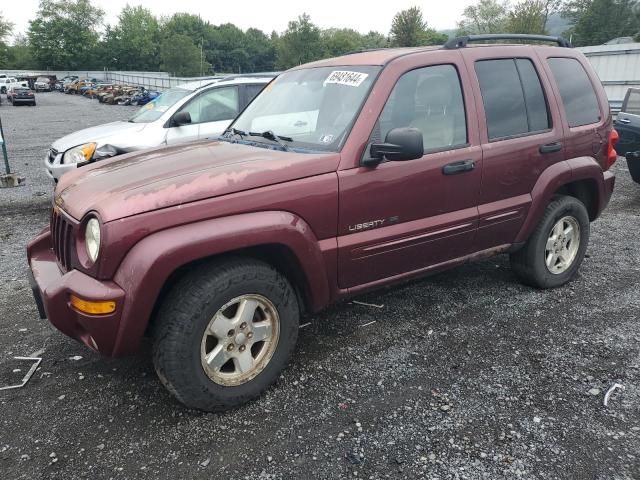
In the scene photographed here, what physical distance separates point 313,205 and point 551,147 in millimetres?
2164

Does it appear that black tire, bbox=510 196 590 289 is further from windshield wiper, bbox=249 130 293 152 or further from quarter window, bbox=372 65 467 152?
windshield wiper, bbox=249 130 293 152

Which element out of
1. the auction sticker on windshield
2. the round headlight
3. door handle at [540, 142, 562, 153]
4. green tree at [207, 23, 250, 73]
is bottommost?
the round headlight

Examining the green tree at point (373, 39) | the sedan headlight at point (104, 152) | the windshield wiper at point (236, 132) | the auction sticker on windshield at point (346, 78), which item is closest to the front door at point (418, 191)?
the auction sticker on windshield at point (346, 78)

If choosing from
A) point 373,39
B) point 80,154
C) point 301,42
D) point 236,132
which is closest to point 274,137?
point 236,132

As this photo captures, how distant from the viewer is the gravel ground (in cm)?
252

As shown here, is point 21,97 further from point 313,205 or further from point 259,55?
point 259,55

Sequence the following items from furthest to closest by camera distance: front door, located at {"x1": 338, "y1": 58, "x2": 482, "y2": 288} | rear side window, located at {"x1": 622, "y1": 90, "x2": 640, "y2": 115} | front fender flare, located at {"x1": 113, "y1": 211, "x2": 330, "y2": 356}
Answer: rear side window, located at {"x1": 622, "y1": 90, "x2": 640, "y2": 115} → front door, located at {"x1": 338, "y1": 58, "x2": 482, "y2": 288} → front fender flare, located at {"x1": 113, "y1": 211, "x2": 330, "y2": 356}

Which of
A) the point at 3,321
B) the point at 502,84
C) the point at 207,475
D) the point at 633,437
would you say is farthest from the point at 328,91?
the point at 3,321

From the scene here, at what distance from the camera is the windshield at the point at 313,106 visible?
10.7 feet

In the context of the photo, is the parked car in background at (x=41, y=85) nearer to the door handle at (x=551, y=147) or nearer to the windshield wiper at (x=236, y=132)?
the windshield wiper at (x=236, y=132)

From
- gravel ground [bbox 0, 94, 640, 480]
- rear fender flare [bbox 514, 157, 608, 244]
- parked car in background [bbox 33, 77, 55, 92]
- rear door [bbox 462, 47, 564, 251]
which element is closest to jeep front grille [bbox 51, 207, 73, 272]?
gravel ground [bbox 0, 94, 640, 480]

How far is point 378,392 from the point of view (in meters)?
3.08

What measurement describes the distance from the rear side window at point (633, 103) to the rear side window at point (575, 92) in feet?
15.7

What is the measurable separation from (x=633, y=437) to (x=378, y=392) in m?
1.33
